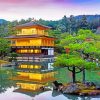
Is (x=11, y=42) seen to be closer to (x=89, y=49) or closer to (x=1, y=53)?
(x=1, y=53)

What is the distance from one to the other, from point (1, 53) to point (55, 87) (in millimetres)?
25172

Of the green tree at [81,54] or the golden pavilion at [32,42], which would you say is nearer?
the green tree at [81,54]

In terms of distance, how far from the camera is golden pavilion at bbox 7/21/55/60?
44.7m

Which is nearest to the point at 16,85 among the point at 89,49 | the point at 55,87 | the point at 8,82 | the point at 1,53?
the point at 8,82

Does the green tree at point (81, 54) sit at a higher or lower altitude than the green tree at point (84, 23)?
lower

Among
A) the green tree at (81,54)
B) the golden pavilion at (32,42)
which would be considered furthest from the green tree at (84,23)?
the green tree at (81,54)

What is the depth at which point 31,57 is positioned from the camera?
42750 millimetres

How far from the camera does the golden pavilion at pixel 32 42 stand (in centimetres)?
4472

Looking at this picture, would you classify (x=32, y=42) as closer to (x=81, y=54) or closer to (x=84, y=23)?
(x=84, y=23)

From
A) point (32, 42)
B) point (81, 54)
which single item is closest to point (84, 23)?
point (32, 42)

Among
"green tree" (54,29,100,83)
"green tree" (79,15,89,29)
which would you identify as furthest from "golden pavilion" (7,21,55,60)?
"green tree" (54,29,100,83)

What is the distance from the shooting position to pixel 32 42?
150ft

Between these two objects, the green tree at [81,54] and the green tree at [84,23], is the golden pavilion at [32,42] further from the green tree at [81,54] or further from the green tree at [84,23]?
the green tree at [81,54]

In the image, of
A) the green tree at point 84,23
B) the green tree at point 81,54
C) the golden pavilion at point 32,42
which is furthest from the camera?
the green tree at point 84,23
